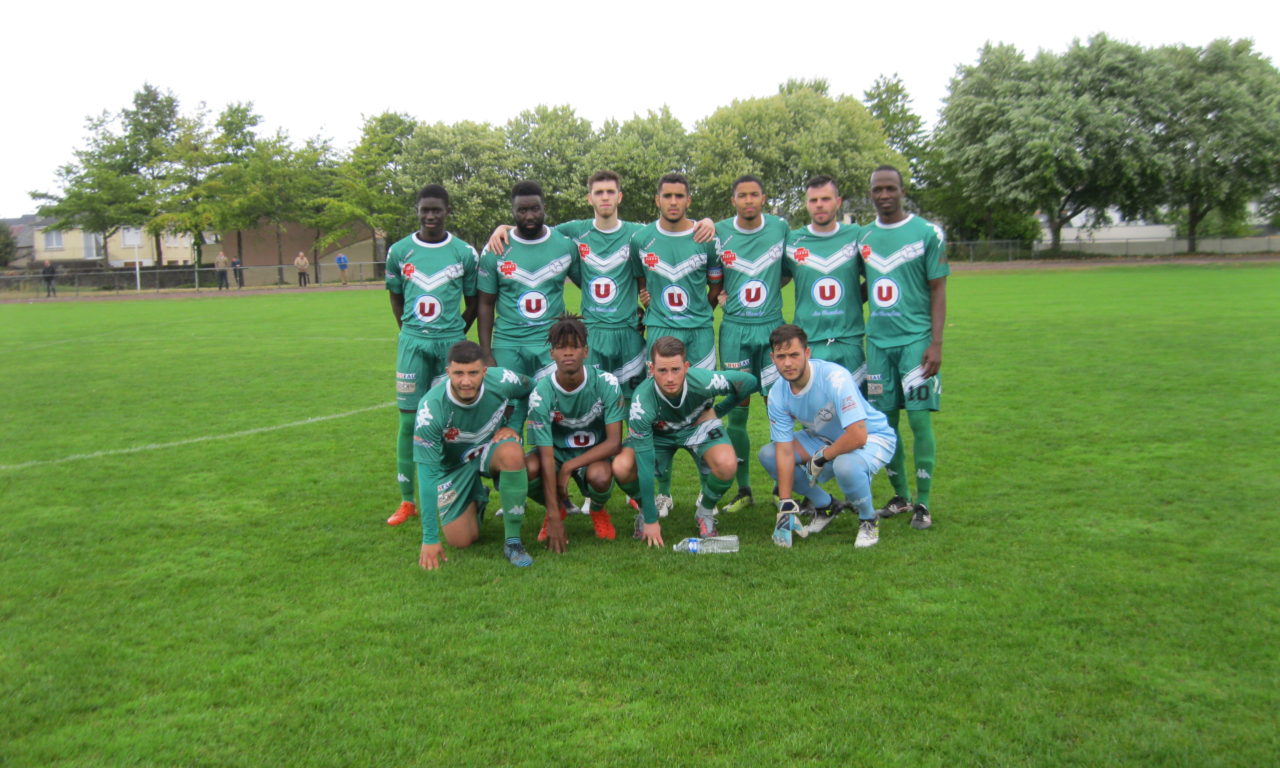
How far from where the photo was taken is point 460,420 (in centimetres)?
522

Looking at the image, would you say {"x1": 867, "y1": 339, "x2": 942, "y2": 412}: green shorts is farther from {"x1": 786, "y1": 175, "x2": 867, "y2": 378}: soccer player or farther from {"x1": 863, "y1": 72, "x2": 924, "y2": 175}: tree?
{"x1": 863, "y1": 72, "x2": 924, "y2": 175}: tree

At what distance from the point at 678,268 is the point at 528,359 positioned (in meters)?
1.11

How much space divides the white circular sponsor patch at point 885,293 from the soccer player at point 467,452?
2146mm

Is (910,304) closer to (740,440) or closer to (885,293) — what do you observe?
(885,293)

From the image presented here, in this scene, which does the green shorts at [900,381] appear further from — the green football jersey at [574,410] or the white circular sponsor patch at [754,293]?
the green football jersey at [574,410]

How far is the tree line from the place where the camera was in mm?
36656

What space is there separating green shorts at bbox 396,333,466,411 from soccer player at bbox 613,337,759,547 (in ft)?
4.61

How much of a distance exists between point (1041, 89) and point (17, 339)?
36.7 meters

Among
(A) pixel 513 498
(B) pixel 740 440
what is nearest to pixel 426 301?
(A) pixel 513 498

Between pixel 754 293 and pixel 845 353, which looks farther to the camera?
pixel 754 293

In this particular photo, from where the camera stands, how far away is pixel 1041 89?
38062mm

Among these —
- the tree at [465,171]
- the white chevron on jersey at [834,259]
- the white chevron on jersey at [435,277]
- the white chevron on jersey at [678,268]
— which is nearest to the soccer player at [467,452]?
the white chevron on jersey at [435,277]

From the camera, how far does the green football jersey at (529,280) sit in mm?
5840

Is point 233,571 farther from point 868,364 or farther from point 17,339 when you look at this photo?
point 17,339
